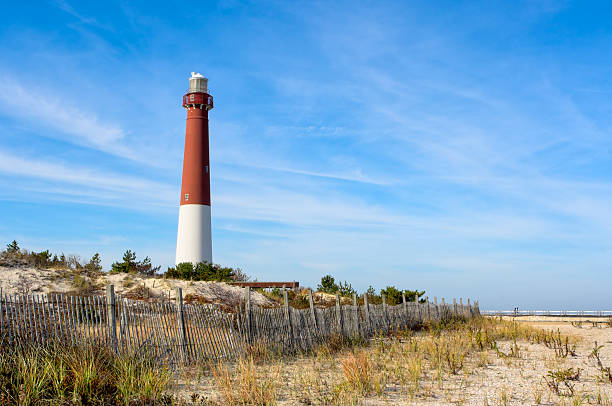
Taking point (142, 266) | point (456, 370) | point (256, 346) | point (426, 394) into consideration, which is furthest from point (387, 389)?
point (142, 266)

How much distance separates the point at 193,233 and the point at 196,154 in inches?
190

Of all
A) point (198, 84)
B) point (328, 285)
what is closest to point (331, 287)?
point (328, 285)

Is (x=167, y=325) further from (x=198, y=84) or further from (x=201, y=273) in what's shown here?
(x=198, y=84)

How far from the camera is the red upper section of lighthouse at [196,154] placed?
30.6m

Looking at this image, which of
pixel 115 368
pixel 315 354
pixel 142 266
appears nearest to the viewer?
pixel 115 368

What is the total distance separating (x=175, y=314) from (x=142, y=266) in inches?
653

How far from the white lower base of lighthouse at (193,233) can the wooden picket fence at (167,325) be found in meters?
16.2

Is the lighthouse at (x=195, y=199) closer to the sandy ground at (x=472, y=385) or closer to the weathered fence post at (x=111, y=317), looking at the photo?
the sandy ground at (x=472, y=385)

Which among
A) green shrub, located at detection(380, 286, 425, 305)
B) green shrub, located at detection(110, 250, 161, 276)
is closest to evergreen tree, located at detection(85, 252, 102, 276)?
green shrub, located at detection(110, 250, 161, 276)

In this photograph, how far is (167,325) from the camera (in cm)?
1105

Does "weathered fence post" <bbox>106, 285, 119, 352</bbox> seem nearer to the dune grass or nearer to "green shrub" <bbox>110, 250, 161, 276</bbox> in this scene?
the dune grass

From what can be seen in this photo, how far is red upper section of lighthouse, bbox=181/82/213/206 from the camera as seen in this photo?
3062 cm

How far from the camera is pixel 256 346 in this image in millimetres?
12398

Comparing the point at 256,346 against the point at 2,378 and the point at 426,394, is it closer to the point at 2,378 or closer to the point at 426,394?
the point at 426,394
